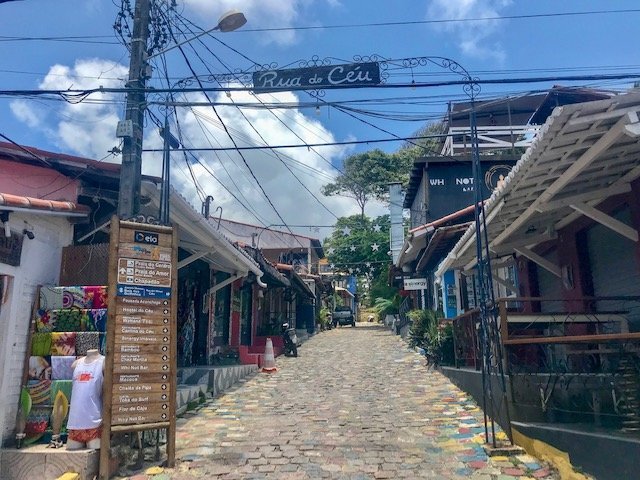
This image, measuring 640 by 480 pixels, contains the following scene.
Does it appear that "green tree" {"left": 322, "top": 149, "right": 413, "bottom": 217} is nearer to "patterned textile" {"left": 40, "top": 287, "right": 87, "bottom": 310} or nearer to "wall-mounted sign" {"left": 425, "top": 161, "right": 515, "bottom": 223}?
"wall-mounted sign" {"left": 425, "top": 161, "right": 515, "bottom": 223}

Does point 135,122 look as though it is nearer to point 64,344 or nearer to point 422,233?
point 64,344

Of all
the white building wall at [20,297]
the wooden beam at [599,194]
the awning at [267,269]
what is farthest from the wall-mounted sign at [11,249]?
the awning at [267,269]

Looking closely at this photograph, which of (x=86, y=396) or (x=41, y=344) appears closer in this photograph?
(x=86, y=396)

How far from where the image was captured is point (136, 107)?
720 centimetres

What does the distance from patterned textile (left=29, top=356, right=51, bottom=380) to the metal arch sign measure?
4432 millimetres

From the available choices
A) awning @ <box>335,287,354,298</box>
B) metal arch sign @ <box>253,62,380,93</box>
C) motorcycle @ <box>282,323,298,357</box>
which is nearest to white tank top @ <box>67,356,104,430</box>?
metal arch sign @ <box>253,62,380,93</box>

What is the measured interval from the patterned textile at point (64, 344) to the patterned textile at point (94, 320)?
17cm

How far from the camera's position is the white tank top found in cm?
521

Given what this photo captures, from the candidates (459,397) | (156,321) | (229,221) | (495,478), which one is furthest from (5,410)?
(229,221)

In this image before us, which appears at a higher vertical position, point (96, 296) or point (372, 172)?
point (372, 172)

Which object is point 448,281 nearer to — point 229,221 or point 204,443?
point 204,443

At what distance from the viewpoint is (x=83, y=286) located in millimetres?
6215

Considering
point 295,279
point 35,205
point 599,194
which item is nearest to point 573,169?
point 599,194

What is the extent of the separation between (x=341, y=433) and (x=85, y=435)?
315 cm
